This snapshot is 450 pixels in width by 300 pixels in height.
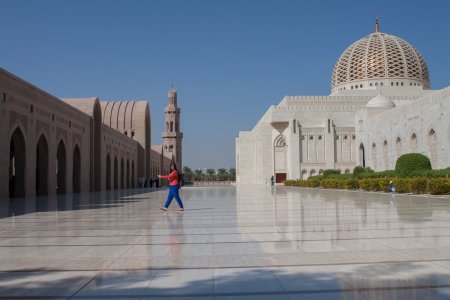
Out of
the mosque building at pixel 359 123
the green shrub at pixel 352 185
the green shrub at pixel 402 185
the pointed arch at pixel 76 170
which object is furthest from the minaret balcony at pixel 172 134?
the green shrub at pixel 402 185

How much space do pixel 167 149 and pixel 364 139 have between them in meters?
36.4

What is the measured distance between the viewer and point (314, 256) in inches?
168

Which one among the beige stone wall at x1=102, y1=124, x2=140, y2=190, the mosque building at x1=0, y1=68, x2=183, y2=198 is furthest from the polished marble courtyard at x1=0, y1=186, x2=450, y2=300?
the beige stone wall at x1=102, y1=124, x2=140, y2=190

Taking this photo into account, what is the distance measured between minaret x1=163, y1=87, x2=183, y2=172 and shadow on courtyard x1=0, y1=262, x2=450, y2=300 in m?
62.4

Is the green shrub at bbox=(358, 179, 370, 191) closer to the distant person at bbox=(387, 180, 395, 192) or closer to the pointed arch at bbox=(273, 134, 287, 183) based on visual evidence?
the distant person at bbox=(387, 180, 395, 192)

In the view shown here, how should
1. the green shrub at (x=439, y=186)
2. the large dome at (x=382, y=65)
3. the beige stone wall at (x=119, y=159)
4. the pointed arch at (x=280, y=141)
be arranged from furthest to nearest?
the large dome at (x=382, y=65) < the pointed arch at (x=280, y=141) < the beige stone wall at (x=119, y=159) < the green shrub at (x=439, y=186)

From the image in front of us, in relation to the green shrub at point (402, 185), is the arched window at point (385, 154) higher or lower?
higher

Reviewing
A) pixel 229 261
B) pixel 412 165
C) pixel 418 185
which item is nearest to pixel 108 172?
pixel 412 165

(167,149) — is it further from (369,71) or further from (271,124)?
(369,71)

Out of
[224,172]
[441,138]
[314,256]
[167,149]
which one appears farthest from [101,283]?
[224,172]

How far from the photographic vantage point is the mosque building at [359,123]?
2625 cm

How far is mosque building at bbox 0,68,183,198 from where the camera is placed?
1559cm

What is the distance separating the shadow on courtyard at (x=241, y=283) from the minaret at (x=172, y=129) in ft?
205

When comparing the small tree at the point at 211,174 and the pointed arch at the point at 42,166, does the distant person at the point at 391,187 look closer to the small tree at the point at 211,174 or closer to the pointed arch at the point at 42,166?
Answer: the pointed arch at the point at 42,166
